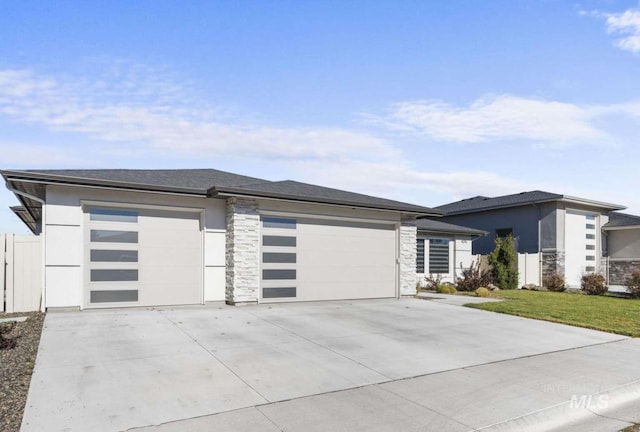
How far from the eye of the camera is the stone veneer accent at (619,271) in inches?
1025

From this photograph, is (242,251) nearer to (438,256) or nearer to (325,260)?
(325,260)

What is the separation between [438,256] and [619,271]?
1335 cm

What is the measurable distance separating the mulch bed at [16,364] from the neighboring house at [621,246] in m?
28.0

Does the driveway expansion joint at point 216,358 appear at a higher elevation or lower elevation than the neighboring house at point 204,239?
lower

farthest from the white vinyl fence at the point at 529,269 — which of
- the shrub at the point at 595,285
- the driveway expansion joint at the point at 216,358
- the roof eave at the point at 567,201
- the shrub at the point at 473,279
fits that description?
the driveway expansion joint at the point at 216,358

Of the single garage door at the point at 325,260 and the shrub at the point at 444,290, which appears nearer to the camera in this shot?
the single garage door at the point at 325,260

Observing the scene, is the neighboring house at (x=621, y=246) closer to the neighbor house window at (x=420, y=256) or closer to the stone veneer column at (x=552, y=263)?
the stone veneer column at (x=552, y=263)

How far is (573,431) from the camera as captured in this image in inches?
188

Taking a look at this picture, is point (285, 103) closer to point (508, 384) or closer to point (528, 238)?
point (508, 384)

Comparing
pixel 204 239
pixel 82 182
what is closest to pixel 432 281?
pixel 204 239

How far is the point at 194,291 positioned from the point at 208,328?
3236 mm

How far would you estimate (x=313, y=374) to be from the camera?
6.22 m

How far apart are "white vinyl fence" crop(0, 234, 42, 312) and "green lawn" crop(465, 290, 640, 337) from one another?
38.4 ft

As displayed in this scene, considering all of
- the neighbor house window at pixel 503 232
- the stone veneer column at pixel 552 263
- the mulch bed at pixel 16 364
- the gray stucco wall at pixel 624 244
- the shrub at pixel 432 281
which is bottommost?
the shrub at pixel 432 281
